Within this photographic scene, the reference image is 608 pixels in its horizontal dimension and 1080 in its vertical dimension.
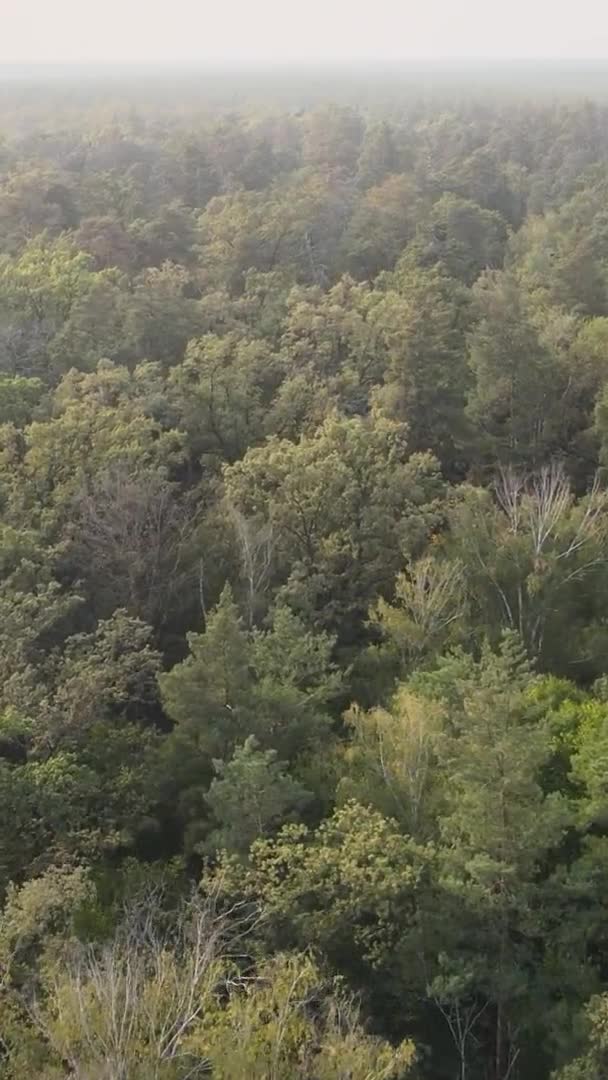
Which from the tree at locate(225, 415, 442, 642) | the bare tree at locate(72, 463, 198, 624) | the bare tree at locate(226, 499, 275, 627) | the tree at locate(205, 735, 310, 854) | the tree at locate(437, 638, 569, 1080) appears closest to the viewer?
the tree at locate(437, 638, 569, 1080)

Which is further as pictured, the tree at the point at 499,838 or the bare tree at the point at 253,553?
the bare tree at the point at 253,553

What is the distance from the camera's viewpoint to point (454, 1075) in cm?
1930

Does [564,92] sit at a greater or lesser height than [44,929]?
greater

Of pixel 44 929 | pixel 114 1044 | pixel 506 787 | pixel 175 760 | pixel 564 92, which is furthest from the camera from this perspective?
pixel 564 92

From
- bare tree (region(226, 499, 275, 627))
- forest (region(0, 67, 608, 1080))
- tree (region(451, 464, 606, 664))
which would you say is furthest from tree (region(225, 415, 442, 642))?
tree (region(451, 464, 606, 664))

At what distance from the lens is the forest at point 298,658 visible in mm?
16406

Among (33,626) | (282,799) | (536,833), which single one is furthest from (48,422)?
(536,833)

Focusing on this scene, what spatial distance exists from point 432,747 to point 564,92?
10730 cm

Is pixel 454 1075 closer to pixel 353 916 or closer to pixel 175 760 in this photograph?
pixel 353 916

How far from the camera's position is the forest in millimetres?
16406

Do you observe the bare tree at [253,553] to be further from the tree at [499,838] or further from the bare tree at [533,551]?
the tree at [499,838]

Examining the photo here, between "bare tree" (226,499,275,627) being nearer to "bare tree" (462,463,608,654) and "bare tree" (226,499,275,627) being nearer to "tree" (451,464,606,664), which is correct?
"tree" (451,464,606,664)

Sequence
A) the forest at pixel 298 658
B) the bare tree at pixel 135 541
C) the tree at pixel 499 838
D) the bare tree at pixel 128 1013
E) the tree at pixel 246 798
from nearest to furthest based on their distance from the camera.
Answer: the bare tree at pixel 128 1013, the forest at pixel 298 658, the tree at pixel 499 838, the tree at pixel 246 798, the bare tree at pixel 135 541

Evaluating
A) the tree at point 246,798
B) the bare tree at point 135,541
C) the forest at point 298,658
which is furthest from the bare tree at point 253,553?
the tree at point 246,798
